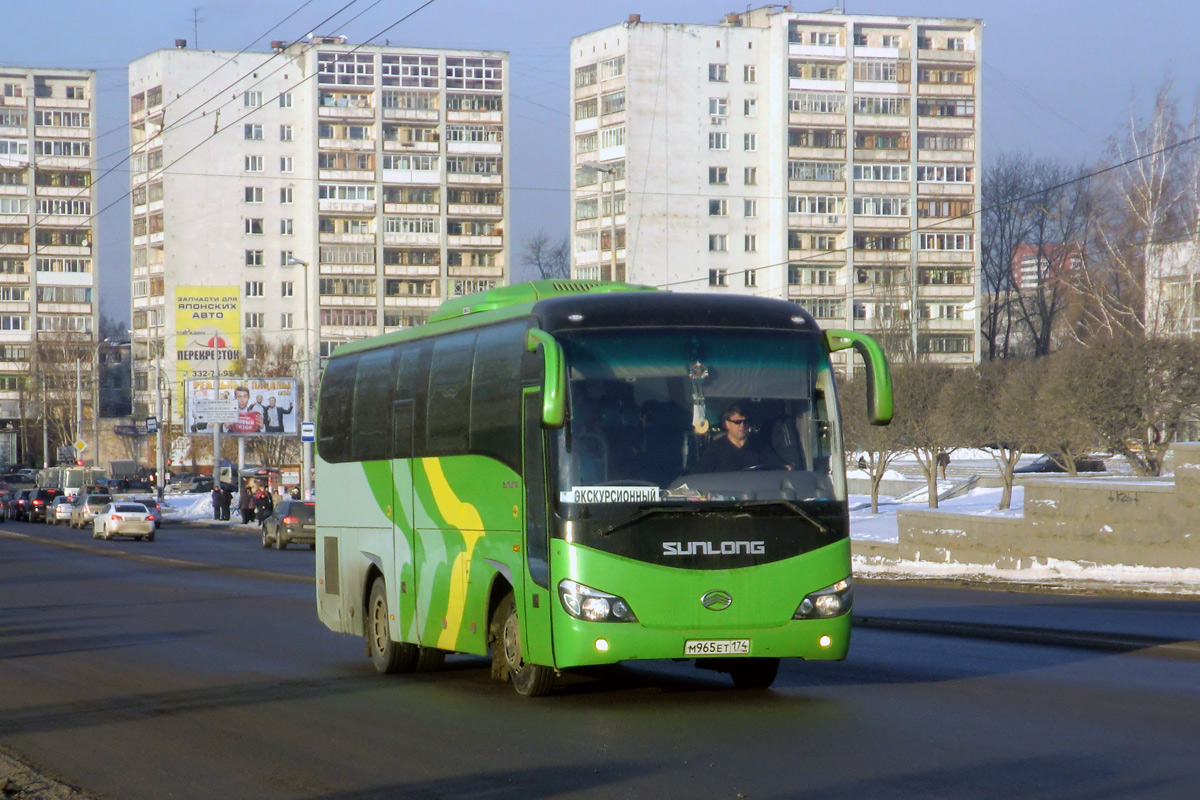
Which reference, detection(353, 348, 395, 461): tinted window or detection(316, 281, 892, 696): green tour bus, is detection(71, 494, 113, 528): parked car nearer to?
detection(353, 348, 395, 461): tinted window

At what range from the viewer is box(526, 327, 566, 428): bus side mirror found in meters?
9.79

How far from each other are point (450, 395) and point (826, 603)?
345 cm

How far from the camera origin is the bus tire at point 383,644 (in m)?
12.9

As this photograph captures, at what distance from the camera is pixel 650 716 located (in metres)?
9.96

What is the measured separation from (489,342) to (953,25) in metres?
95.3

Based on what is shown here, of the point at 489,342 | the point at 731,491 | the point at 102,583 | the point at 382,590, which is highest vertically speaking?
the point at 489,342

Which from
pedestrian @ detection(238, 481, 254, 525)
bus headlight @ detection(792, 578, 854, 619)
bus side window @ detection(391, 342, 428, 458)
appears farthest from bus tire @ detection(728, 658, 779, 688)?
pedestrian @ detection(238, 481, 254, 525)

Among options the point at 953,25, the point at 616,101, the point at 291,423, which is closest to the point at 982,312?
the point at 953,25

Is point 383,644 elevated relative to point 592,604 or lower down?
lower down

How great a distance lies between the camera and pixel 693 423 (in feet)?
33.9

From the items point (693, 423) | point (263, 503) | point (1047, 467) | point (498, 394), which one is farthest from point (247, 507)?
point (693, 423)

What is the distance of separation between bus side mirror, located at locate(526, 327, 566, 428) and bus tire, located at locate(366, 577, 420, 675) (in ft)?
12.0

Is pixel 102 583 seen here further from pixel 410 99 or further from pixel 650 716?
pixel 410 99

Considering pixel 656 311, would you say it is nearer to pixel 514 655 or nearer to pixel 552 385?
pixel 552 385
